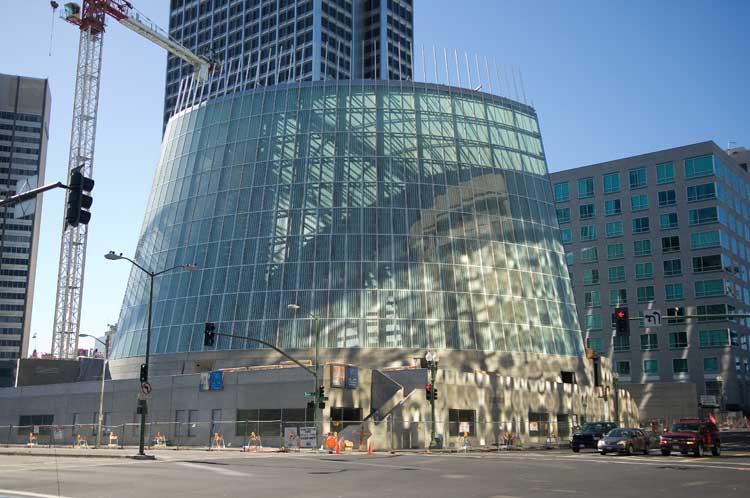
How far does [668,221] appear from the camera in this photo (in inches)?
4692

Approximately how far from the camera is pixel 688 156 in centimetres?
11862

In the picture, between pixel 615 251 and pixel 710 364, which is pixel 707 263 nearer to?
pixel 615 251

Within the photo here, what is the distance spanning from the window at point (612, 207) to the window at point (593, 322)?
17.1 meters

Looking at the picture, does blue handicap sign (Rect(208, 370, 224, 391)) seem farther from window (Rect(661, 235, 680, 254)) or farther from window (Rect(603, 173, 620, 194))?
window (Rect(603, 173, 620, 194))

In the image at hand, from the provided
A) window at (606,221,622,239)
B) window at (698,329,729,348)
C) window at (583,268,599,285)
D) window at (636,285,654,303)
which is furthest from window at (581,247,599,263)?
window at (698,329,729,348)

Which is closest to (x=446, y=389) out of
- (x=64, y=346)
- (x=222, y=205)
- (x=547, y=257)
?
(x=547, y=257)

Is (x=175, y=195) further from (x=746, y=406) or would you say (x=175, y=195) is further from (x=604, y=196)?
(x=746, y=406)

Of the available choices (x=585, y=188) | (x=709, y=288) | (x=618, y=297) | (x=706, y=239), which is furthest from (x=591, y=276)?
(x=706, y=239)

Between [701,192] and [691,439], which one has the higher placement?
[701,192]

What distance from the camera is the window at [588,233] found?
414ft

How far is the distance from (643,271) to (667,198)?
1207 centimetres

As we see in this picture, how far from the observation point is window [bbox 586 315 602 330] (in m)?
123

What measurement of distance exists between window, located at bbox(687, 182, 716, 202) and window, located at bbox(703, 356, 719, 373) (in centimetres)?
2417

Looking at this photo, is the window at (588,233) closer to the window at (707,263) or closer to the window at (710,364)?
the window at (707,263)
